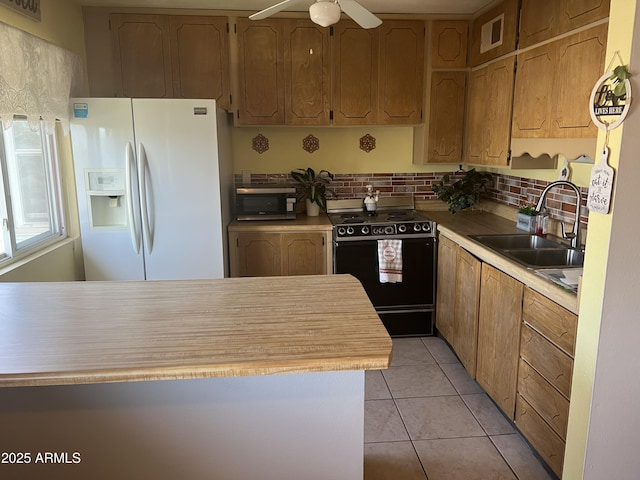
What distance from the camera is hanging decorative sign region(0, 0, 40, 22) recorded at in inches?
89.8

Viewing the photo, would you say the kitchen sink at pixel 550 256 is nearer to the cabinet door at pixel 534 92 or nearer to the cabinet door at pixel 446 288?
the cabinet door at pixel 446 288

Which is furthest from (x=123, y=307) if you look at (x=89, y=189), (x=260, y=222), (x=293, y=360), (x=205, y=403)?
(x=260, y=222)

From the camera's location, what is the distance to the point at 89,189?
297 cm

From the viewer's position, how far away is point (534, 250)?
8.71 feet

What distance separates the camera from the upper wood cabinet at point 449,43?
3.50 metres

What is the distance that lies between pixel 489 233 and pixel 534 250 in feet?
1.26

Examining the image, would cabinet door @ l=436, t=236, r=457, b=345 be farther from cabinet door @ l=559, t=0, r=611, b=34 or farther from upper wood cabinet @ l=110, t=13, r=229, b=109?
upper wood cabinet @ l=110, t=13, r=229, b=109

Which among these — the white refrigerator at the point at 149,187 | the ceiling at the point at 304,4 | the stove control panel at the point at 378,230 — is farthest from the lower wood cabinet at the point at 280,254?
the ceiling at the point at 304,4

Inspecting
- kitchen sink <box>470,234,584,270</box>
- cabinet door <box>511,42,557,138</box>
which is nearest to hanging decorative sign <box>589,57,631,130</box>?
Result: kitchen sink <box>470,234,584,270</box>

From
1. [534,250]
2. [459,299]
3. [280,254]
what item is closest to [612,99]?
[534,250]

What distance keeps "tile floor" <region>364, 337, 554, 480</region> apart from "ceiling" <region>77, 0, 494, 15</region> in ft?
8.10

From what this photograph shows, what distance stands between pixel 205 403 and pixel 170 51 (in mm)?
2822

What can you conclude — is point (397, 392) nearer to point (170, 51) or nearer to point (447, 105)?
point (447, 105)

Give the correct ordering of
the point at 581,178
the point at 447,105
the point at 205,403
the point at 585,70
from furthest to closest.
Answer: the point at 447,105
the point at 581,178
the point at 585,70
the point at 205,403
